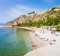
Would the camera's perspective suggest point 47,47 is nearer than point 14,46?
Yes

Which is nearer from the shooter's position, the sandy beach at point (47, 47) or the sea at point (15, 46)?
the sandy beach at point (47, 47)

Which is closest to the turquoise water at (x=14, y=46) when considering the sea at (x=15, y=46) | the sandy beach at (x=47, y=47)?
the sea at (x=15, y=46)

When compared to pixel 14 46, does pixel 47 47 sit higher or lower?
higher

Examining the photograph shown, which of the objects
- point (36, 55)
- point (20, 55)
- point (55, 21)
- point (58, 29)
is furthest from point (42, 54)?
point (55, 21)

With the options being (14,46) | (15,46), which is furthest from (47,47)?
(14,46)

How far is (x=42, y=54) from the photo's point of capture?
978 inches

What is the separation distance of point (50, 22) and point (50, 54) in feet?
327

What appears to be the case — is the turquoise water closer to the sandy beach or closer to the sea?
the sea

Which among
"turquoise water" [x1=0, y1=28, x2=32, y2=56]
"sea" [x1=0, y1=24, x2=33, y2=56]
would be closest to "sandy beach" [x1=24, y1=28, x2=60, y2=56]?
"sea" [x1=0, y1=24, x2=33, y2=56]

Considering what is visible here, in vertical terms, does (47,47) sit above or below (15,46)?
above

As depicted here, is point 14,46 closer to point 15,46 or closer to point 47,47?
point 15,46

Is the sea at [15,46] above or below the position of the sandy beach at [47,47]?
below

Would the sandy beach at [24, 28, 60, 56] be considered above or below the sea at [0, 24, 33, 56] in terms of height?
above

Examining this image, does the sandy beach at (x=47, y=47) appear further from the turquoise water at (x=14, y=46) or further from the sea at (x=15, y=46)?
the turquoise water at (x=14, y=46)
